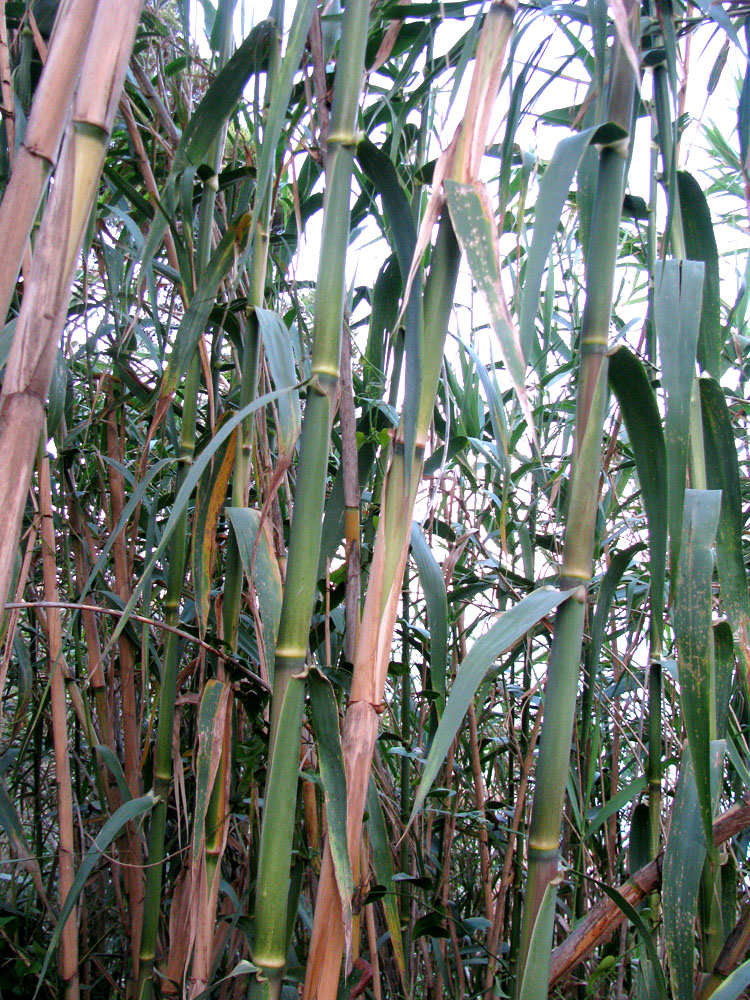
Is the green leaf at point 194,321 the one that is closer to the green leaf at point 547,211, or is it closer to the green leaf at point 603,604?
the green leaf at point 547,211

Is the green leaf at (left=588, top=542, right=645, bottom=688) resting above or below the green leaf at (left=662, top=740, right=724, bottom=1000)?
above

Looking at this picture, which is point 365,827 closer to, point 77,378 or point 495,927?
point 495,927

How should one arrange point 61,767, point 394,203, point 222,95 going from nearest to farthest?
1. point 394,203
2. point 222,95
3. point 61,767

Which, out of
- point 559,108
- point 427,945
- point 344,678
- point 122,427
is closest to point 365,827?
point 344,678

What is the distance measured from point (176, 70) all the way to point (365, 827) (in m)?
0.95

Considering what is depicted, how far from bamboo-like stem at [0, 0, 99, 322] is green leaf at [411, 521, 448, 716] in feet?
1.09

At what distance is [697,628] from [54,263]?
383mm

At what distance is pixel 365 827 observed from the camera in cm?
69

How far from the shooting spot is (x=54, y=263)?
0.31 metres

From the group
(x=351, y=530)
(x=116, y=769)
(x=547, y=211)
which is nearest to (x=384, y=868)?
(x=351, y=530)

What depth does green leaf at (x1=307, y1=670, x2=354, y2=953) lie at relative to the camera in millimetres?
415

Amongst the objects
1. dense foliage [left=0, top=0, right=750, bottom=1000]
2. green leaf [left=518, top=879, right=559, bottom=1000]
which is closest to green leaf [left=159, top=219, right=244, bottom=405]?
dense foliage [left=0, top=0, right=750, bottom=1000]

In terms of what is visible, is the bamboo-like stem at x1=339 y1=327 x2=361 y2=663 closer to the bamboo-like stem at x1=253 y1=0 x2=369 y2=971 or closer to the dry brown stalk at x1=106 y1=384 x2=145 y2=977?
the bamboo-like stem at x1=253 y1=0 x2=369 y2=971

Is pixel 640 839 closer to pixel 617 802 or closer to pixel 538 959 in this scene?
pixel 617 802
